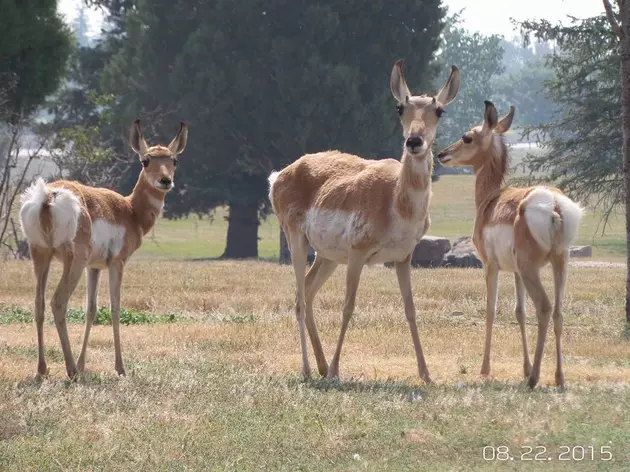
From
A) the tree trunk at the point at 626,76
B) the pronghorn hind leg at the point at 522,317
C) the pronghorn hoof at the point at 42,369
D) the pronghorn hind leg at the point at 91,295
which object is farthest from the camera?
the tree trunk at the point at 626,76

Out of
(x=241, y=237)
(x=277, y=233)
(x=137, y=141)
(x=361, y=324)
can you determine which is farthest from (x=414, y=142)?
(x=277, y=233)

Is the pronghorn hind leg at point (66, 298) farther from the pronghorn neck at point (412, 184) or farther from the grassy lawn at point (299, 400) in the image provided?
the pronghorn neck at point (412, 184)

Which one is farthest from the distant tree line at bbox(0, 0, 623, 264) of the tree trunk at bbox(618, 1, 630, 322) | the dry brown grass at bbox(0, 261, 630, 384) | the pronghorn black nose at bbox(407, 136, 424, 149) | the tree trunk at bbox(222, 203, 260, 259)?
the pronghorn black nose at bbox(407, 136, 424, 149)

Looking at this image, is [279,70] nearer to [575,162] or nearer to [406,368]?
[575,162]

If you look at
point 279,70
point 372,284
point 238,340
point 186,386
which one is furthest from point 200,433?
point 279,70

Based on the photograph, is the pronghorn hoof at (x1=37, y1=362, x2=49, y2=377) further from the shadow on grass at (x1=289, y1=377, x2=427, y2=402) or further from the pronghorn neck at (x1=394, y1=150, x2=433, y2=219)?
the pronghorn neck at (x1=394, y1=150, x2=433, y2=219)

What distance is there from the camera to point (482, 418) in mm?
9672

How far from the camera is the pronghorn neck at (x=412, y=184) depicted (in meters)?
11.9

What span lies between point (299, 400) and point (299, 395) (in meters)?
0.23

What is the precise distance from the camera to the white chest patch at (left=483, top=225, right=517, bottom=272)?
12.4 meters

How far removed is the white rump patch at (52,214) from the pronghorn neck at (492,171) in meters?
4.58

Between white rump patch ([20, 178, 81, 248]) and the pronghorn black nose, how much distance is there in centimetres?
331

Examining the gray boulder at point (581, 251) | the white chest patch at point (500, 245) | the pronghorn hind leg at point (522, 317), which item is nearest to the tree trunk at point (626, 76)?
the pronghorn hind leg at point (522, 317)

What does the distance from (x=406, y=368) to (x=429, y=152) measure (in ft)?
9.19
